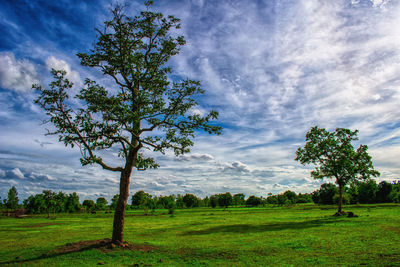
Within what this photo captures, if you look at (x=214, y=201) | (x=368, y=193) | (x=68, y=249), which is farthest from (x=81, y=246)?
(x=214, y=201)

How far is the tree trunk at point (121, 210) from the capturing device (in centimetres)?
1861

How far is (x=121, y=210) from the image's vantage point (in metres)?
18.8

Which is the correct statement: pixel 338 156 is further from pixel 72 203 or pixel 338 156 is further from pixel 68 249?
pixel 72 203

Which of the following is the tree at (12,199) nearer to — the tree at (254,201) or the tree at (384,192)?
the tree at (254,201)

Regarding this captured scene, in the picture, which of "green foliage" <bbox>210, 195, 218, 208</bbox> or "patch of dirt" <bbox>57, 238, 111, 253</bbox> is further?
"green foliage" <bbox>210, 195, 218, 208</bbox>

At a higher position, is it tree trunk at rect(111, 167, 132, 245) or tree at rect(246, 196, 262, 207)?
Answer: tree trunk at rect(111, 167, 132, 245)

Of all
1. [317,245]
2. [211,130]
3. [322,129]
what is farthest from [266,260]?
[322,129]

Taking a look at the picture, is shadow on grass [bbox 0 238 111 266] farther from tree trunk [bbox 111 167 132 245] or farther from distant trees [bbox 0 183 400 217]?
distant trees [bbox 0 183 400 217]

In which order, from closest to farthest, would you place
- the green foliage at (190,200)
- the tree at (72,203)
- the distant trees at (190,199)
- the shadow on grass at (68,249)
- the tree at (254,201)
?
the shadow on grass at (68,249) → the distant trees at (190,199) → the tree at (72,203) → the green foliage at (190,200) → the tree at (254,201)

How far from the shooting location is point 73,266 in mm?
13383

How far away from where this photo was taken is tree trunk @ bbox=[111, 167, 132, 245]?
18.6 m

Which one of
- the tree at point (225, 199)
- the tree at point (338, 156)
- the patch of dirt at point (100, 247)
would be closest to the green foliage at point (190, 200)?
the tree at point (225, 199)


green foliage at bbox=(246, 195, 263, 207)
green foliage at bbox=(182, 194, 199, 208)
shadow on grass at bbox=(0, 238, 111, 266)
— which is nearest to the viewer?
shadow on grass at bbox=(0, 238, 111, 266)

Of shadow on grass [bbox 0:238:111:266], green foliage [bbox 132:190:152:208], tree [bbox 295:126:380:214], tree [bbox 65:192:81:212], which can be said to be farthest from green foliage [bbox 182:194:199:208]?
shadow on grass [bbox 0:238:111:266]
